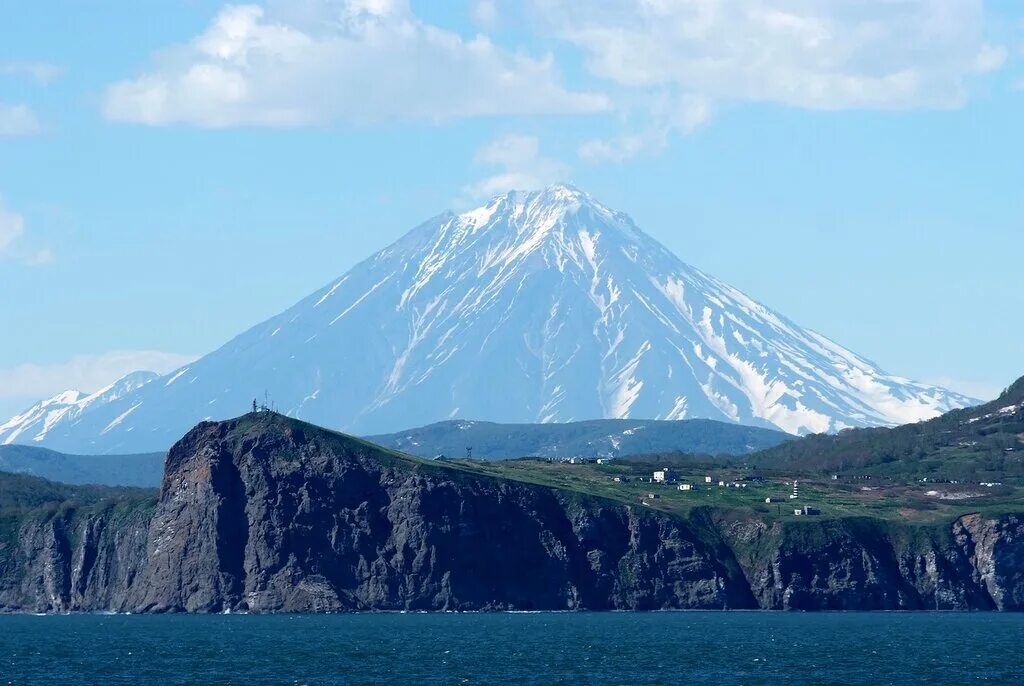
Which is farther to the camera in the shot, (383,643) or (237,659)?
(383,643)

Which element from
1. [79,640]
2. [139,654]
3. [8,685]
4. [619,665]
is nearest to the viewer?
[8,685]

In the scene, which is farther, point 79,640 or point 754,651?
point 79,640

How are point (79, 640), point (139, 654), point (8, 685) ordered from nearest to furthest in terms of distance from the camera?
point (8, 685), point (139, 654), point (79, 640)

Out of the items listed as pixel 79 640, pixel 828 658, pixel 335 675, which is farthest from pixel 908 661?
pixel 79 640

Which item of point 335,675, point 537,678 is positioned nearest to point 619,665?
point 537,678

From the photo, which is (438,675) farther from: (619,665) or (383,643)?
(383,643)

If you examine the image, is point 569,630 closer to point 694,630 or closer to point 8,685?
point 694,630
